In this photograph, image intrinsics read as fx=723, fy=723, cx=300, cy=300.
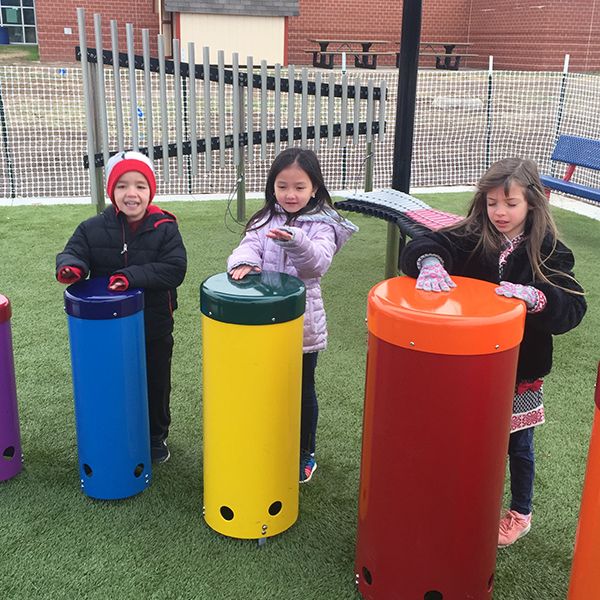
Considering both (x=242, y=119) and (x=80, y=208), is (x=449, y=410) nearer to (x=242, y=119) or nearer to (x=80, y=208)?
(x=242, y=119)

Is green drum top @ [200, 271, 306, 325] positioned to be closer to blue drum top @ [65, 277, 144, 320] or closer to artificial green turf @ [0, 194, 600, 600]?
artificial green turf @ [0, 194, 600, 600]

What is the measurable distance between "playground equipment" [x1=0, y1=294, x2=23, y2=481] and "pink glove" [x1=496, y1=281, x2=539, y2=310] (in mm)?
2008

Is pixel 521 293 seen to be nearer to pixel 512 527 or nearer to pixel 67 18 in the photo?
pixel 512 527

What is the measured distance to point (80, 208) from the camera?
848 centimetres

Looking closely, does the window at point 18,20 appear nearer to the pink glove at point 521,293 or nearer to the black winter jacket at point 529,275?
the black winter jacket at point 529,275

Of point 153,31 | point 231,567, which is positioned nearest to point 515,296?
point 231,567

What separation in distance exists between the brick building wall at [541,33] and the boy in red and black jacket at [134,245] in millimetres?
22837

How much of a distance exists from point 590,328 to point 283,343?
3.29 m

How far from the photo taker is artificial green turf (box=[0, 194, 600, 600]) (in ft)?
8.40

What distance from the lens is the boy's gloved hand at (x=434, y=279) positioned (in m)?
2.30

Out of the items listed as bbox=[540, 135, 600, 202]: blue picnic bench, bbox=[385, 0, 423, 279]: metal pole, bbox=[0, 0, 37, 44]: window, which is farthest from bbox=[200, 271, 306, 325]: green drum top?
bbox=[0, 0, 37, 44]: window

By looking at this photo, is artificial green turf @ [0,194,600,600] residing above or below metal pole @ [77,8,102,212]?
below

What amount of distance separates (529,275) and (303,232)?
83 cm

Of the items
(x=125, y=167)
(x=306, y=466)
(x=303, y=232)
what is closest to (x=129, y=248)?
(x=125, y=167)
